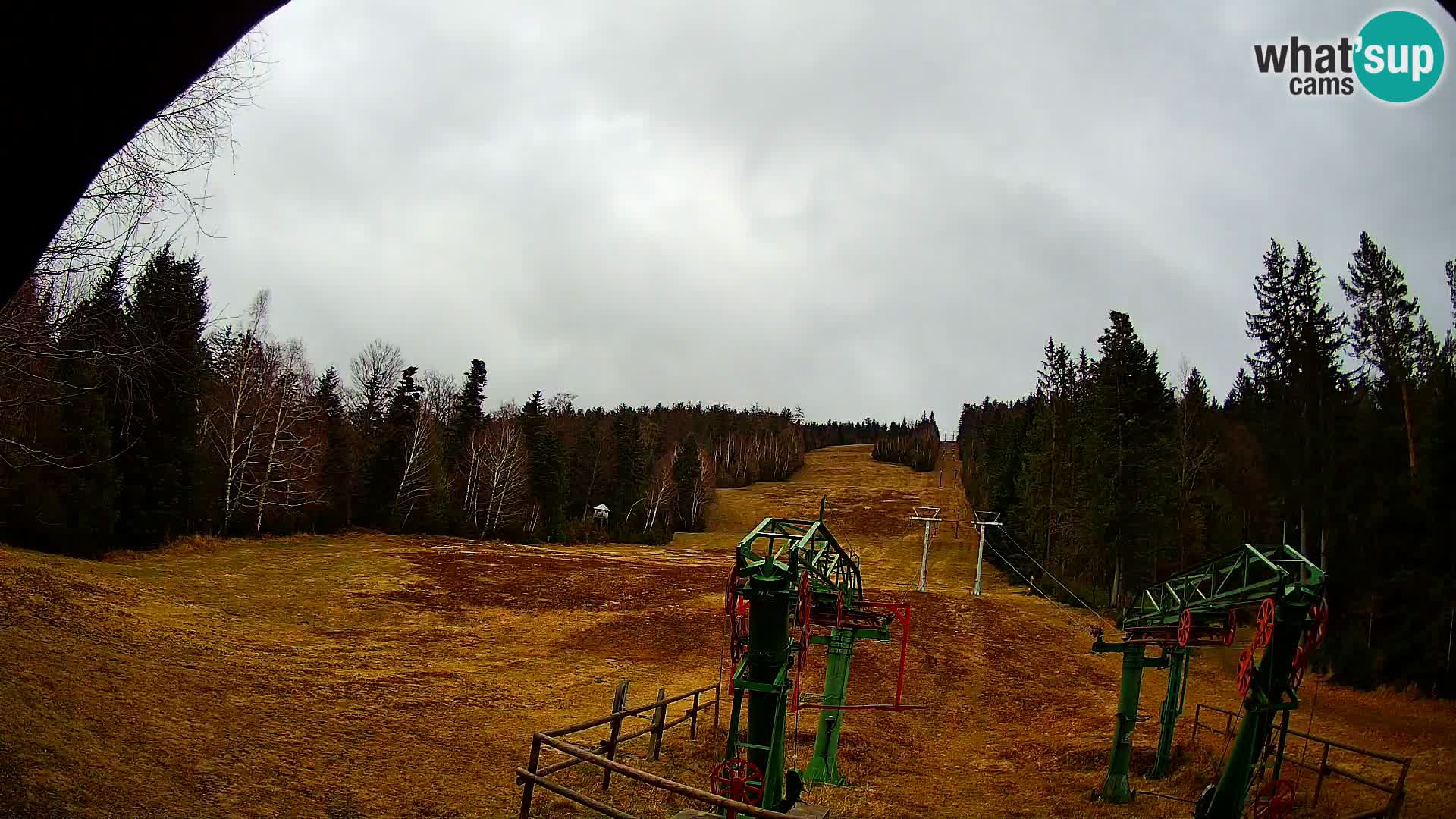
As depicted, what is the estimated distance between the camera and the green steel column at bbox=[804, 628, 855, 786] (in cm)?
1670

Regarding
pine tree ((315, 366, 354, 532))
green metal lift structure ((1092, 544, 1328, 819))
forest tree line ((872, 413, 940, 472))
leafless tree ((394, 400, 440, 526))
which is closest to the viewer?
green metal lift structure ((1092, 544, 1328, 819))

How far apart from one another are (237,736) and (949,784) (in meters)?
15.2

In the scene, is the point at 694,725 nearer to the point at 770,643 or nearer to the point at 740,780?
the point at 740,780

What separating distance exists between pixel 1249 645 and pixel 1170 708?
451 centimetres

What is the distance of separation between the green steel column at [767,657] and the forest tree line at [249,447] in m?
8.18

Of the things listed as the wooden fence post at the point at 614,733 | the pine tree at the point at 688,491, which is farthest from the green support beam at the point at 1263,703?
the pine tree at the point at 688,491

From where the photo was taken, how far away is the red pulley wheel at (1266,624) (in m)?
12.1

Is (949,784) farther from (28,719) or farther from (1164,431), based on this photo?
(1164,431)

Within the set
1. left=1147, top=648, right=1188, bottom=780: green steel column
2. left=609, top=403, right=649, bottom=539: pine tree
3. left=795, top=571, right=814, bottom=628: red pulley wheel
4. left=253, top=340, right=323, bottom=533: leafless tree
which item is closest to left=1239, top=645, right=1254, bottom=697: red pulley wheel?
left=1147, top=648, right=1188, bottom=780: green steel column

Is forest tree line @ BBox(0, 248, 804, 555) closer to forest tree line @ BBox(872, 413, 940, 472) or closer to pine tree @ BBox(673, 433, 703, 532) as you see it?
pine tree @ BBox(673, 433, 703, 532)

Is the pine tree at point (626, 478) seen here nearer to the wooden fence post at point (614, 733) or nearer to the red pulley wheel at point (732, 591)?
the wooden fence post at point (614, 733)

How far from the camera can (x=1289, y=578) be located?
12.2 metres

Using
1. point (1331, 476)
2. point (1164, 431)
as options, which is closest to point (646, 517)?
point (1164, 431)

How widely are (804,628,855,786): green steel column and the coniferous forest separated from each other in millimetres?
19997
